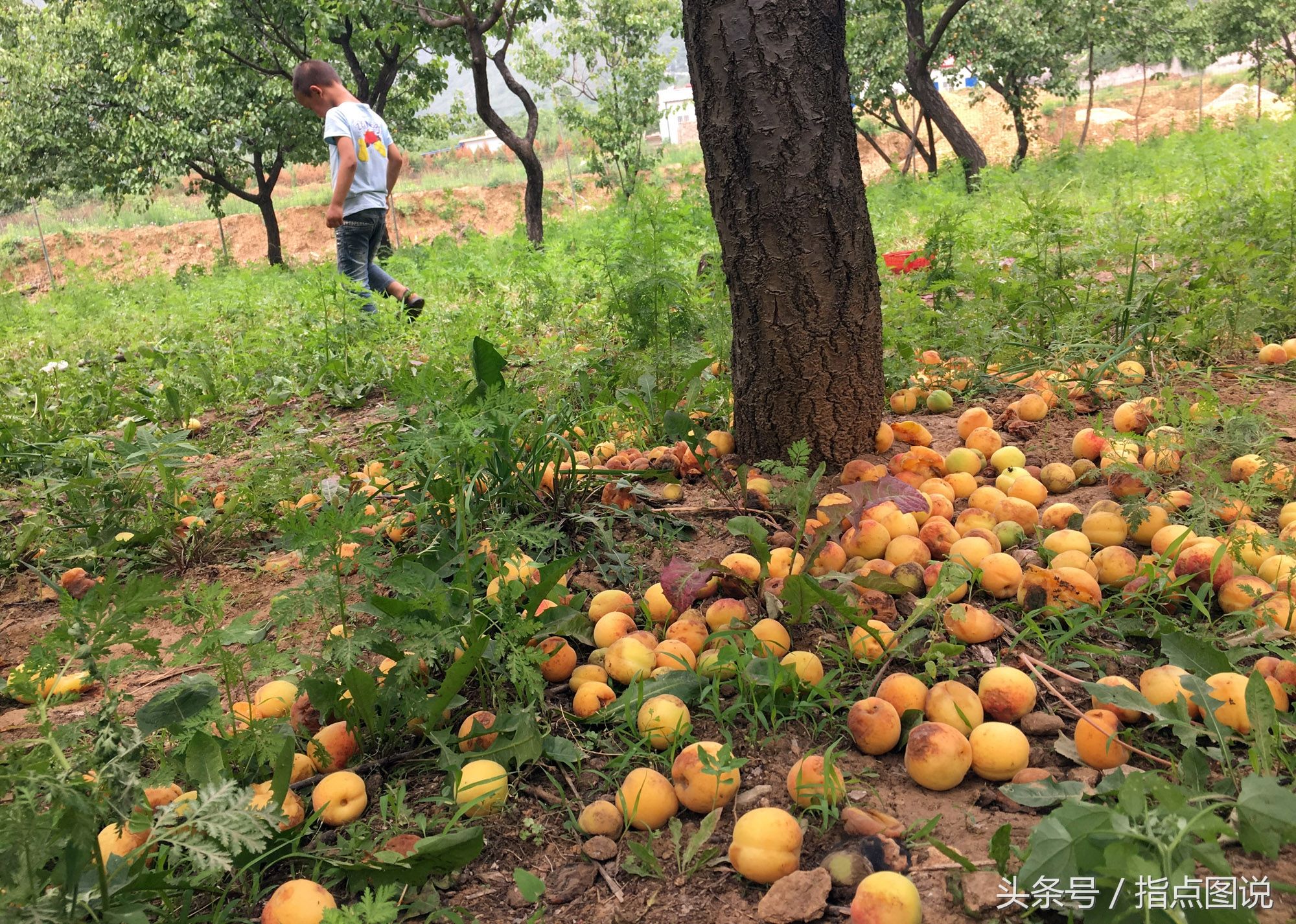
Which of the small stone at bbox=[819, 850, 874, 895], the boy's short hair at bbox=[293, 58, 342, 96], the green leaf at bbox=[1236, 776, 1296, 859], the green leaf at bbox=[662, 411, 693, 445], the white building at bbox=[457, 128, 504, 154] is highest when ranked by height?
the white building at bbox=[457, 128, 504, 154]

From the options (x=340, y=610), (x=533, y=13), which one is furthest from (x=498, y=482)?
(x=533, y=13)

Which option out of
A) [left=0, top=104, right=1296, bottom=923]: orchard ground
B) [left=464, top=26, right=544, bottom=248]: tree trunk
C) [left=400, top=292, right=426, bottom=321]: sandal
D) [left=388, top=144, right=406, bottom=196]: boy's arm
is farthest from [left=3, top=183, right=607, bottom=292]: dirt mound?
[left=0, top=104, right=1296, bottom=923]: orchard ground

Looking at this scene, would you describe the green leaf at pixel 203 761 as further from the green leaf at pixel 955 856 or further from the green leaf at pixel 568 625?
the green leaf at pixel 955 856

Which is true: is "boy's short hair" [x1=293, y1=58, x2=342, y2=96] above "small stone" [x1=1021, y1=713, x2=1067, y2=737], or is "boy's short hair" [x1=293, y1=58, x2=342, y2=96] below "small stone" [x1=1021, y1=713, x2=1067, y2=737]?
above

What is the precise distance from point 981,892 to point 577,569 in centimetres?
133

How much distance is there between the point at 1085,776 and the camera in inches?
56.6

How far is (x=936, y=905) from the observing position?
4.00 ft

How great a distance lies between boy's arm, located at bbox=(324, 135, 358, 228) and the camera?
18.5ft

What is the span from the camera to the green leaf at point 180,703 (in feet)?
5.10

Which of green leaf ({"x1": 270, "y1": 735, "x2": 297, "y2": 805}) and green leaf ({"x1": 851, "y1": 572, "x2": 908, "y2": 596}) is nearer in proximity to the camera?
green leaf ({"x1": 270, "y1": 735, "x2": 297, "y2": 805})

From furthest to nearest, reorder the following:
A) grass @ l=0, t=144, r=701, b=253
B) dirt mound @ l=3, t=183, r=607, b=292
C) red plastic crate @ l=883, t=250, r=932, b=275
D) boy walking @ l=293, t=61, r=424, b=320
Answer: grass @ l=0, t=144, r=701, b=253
dirt mound @ l=3, t=183, r=607, b=292
boy walking @ l=293, t=61, r=424, b=320
red plastic crate @ l=883, t=250, r=932, b=275

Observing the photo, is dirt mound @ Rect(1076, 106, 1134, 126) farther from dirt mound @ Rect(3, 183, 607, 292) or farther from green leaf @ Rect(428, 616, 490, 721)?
green leaf @ Rect(428, 616, 490, 721)

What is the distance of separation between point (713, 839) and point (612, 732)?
13.2 inches

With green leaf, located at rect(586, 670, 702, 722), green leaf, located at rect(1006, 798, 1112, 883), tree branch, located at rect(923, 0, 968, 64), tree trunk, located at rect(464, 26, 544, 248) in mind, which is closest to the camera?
green leaf, located at rect(1006, 798, 1112, 883)
